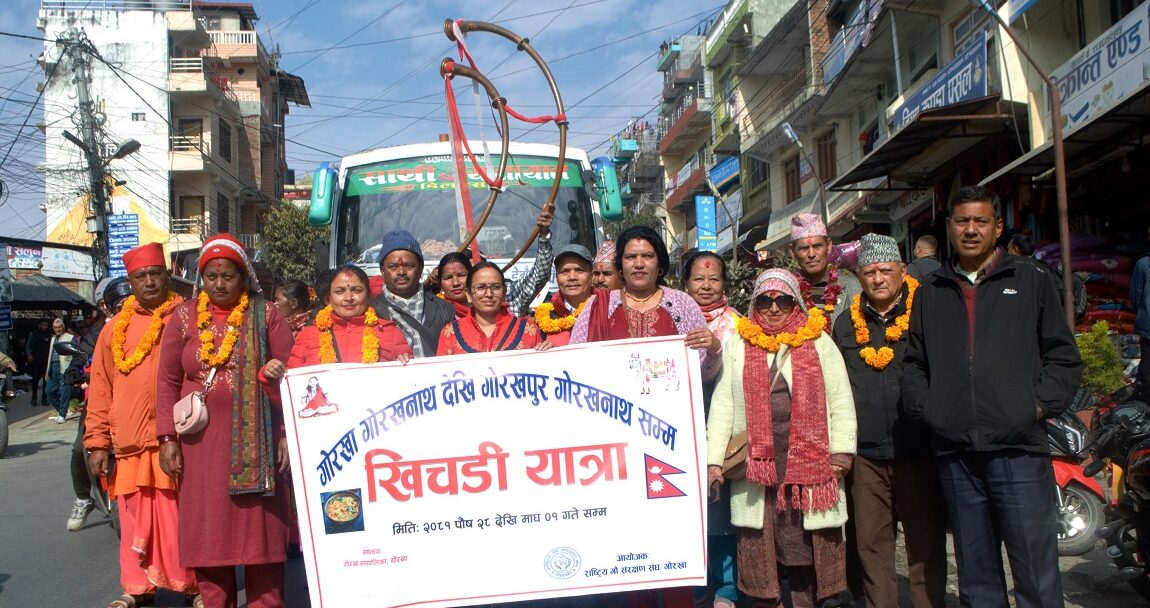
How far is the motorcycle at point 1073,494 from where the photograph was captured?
5477 mm

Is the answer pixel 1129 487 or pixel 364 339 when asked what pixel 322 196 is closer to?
pixel 364 339

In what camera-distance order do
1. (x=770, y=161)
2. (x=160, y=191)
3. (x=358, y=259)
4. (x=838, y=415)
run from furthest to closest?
(x=160, y=191)
(x=770, y=161)
(x=358, y=259)
(x=838, y=415)

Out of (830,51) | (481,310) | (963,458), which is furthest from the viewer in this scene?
(830,51)

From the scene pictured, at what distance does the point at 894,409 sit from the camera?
4172mm

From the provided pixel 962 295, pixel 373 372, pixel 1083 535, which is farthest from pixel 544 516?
pixel 1083 535

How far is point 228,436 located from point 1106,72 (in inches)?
408

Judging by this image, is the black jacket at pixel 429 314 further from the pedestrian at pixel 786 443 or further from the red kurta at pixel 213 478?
the pedestrian at pixel 786 443

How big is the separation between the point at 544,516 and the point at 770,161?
26.1 metres

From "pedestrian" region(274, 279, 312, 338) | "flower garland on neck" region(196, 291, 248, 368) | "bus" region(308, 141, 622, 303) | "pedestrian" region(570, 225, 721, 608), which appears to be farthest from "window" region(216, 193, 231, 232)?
"pedestrian" region(570, 225, 721, 608)

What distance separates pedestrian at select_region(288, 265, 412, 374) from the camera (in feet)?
14.3

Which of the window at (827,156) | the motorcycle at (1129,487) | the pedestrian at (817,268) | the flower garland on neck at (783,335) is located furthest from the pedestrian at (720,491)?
the window at (827,156)

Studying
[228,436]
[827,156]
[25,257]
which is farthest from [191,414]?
[25,257]

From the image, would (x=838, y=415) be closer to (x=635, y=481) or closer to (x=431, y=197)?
(x=635, y=481)

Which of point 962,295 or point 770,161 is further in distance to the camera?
point 770,161
